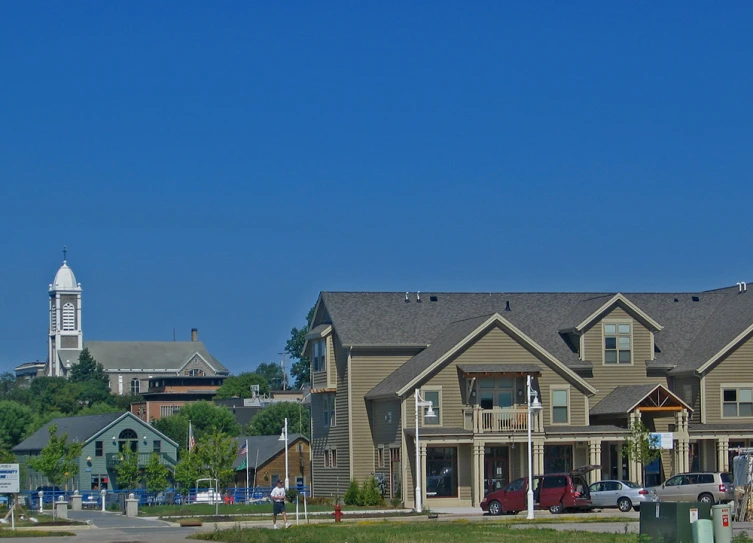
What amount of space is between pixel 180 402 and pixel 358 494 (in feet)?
383

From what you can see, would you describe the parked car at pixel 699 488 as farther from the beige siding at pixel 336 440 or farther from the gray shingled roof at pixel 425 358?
the beige siding at pixel 336 440

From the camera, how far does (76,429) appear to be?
4333 inches

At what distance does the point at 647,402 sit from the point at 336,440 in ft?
50.4

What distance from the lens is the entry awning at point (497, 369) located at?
62.0 meters

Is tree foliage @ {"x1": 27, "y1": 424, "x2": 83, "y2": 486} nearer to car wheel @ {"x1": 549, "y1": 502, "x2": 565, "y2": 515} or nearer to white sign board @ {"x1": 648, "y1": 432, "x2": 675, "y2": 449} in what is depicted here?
white sign board @ {"x1": 648, "y1": 432, "x2": 675, "y2": 449}

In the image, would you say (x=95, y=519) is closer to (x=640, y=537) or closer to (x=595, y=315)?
(x=595, y=315)

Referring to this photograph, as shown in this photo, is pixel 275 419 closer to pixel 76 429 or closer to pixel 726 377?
pixel 76 429

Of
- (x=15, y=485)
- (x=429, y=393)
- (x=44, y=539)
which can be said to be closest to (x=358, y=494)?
(x=429, y=393)

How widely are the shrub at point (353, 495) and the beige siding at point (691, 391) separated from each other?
53.4ft

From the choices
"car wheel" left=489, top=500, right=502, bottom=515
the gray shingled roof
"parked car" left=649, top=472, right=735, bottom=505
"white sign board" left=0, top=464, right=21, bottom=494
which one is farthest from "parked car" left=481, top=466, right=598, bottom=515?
"white sign board" left=0, top=464, right=21, bottom=494

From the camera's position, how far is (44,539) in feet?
133

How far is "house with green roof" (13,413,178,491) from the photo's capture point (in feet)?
338

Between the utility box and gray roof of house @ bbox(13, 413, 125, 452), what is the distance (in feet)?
258

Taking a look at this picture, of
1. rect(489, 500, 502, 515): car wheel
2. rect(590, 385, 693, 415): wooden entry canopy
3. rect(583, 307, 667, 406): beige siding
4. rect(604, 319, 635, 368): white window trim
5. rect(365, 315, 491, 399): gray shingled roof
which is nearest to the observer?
rect(489, 500, 502, 515): car wheel
